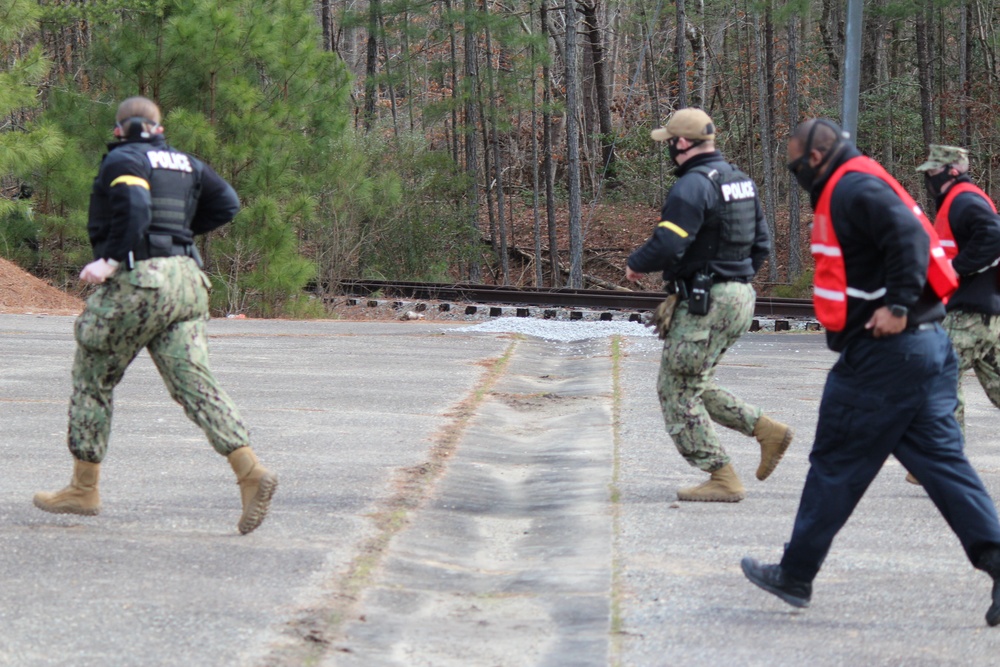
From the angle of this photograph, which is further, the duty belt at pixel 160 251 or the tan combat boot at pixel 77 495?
the tan combat boot at pixel 77 495

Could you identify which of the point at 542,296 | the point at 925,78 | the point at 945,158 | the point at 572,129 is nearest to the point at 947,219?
the point at 945,158

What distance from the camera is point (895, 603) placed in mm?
4777

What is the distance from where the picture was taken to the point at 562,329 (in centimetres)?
1526

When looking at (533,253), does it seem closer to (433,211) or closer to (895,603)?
(433,211)

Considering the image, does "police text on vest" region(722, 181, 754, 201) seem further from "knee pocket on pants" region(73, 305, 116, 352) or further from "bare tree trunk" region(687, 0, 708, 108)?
"bare tree trunk" region(687, 0, 708, 108)

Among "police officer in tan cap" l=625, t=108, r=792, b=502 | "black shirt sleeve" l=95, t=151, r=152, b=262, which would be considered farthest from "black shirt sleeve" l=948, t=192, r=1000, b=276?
"black shirt sleeve" l=95, t=151, r=152, b=262

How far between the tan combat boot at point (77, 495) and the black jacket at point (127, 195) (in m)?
1.00

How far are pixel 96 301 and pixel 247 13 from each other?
14.7 m

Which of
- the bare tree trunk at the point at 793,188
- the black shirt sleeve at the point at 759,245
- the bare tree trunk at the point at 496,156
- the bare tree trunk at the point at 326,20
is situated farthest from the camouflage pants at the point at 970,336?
the bare tree trunk at the point at 326,20

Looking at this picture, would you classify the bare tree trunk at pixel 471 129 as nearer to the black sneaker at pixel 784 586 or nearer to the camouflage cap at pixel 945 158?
the camouflage cap at pixel 945 158

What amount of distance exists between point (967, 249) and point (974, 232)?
3.7 inches

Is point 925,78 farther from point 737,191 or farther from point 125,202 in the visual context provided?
point 125,202

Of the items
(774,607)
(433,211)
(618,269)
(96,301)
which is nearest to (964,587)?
(774,607)

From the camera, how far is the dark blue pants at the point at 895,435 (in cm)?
439
